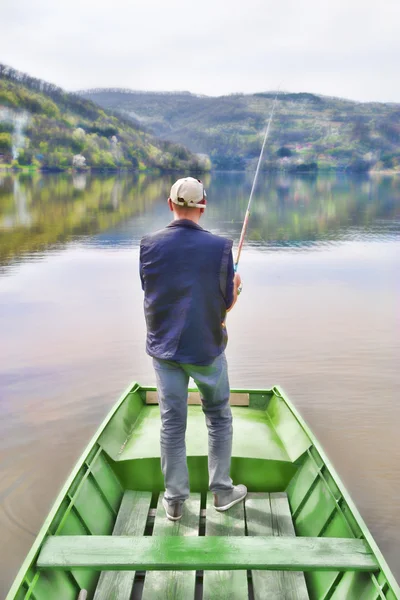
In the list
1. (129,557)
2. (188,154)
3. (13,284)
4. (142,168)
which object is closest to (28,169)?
(142,168)

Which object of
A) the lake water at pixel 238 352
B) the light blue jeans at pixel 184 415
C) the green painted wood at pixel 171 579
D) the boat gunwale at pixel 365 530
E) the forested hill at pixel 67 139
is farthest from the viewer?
the forested hill at pixel 67 139

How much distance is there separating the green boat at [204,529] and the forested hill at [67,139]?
130550mm

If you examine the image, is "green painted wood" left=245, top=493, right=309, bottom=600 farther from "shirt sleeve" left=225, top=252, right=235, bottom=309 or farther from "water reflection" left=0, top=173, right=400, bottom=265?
"water reflection" left=0, top=173, right=400, bottom=265

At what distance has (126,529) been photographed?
15.8ft

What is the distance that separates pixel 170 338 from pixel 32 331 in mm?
9896

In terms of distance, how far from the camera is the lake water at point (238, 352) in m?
7.32

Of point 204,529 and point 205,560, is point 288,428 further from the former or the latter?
point 205,560

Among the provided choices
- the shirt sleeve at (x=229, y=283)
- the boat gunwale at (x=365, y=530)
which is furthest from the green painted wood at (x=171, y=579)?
the shirt sleeve at (x=229, y=283)

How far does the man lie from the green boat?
0.85 metres

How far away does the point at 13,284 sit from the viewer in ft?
60.3

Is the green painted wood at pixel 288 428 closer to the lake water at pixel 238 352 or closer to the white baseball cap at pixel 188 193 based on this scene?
the lake water at pixel 238 352

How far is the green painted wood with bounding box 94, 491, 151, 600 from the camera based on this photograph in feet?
13.5

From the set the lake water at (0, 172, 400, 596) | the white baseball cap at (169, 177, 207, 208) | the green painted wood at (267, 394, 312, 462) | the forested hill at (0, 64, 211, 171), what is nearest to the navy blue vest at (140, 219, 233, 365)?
the white baseball cap at (169, 177, 207, 208)

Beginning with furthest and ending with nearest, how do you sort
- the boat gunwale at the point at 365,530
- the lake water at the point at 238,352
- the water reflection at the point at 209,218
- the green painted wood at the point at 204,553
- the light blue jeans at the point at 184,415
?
the water reflection at the point at 209,218, the lake water at the point at 238,352, the light blue jeans at the point at 184,415, the green painted wood at the point at 204,553, the boat gunwale at the point at 365,530
